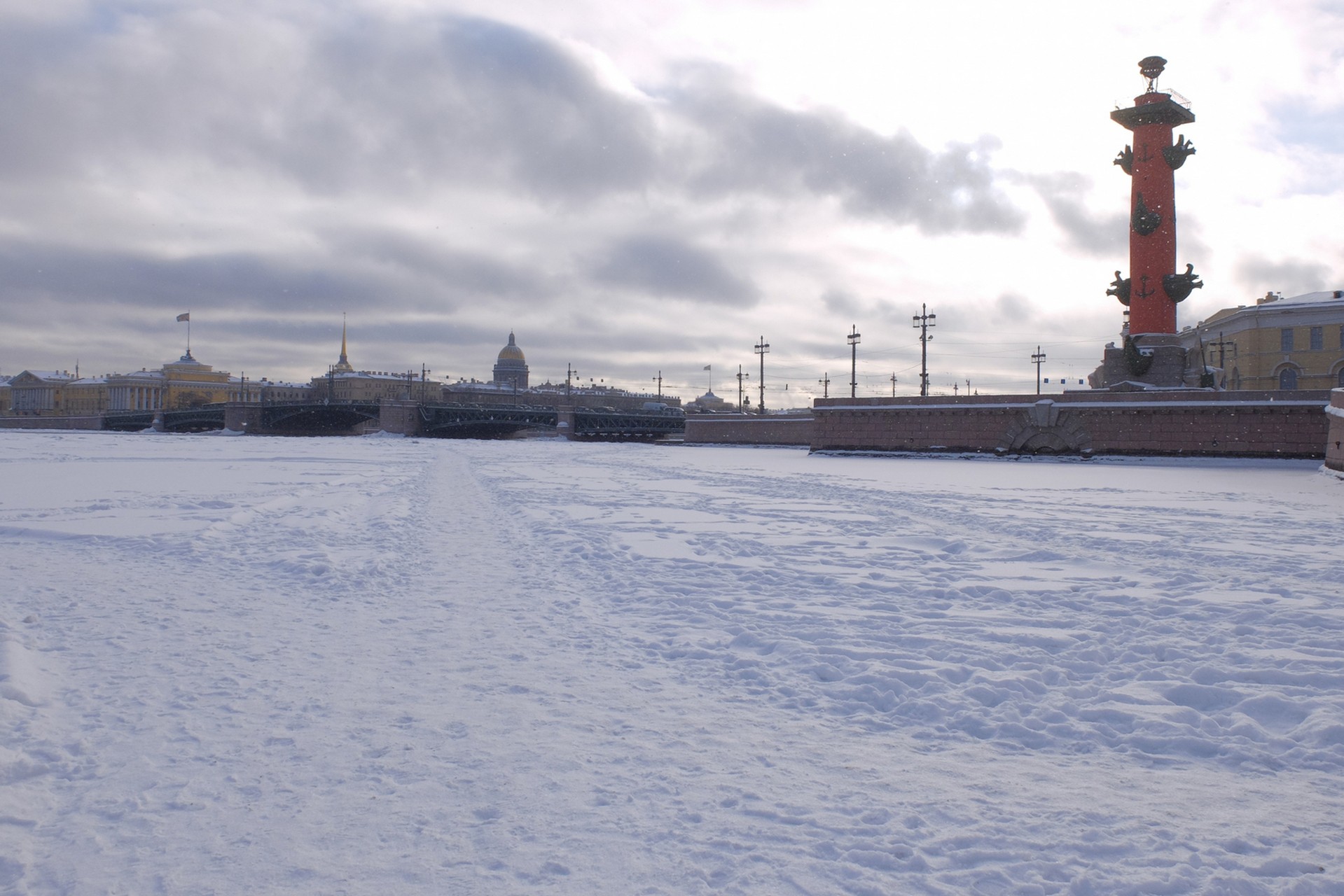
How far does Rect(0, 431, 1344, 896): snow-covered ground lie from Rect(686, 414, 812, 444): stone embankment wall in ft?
115

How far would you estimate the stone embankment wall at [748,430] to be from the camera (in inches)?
1722

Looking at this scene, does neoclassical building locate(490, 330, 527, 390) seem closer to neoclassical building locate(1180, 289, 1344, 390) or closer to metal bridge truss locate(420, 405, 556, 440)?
metal bridge truss locate(420, 405, 556, 440)

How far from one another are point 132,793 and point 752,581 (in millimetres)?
4228

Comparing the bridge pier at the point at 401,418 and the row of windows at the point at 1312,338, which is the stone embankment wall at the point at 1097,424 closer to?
the row of windows at the point at 1312,338

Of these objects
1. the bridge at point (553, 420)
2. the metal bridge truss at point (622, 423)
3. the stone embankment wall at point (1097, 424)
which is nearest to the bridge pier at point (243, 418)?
the bridge at point (553, 420)

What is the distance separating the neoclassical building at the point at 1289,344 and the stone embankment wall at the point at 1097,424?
20680 mm

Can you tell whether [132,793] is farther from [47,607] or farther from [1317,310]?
[1317,310]

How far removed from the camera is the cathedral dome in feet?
441

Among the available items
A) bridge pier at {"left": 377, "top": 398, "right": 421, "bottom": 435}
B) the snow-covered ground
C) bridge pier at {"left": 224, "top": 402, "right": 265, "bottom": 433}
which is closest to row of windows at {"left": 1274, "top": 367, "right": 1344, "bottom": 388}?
the snow-covered ground

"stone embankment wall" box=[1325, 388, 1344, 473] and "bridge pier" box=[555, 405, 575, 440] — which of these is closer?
"stone embankment wall" box=[1325, 388, 1344, 473]

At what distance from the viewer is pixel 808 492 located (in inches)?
567

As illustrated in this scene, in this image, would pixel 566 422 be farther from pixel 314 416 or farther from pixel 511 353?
pixel 511 353

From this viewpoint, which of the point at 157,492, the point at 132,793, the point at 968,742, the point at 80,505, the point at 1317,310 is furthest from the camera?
the point at 1317,310

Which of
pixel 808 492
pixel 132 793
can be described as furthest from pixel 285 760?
pixel 808 492
